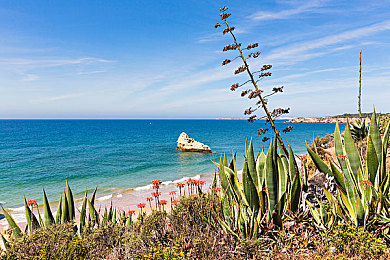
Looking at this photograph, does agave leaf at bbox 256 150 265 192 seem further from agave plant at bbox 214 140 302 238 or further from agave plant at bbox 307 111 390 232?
agave plant at bbox 307 111 390 232

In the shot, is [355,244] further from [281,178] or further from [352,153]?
[352,153]

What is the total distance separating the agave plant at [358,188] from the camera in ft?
9.23

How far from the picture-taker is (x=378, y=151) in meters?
3.16

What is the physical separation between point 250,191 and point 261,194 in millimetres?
162

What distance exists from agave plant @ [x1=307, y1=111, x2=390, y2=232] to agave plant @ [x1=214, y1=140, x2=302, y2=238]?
340mm

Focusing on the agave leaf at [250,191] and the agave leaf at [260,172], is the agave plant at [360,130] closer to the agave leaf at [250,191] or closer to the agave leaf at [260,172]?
the agave leaf at [260,172]

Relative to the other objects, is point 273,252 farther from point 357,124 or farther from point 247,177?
point 357,124

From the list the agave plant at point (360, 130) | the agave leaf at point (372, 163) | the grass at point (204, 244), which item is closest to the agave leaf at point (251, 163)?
the grass at point (204, 244)

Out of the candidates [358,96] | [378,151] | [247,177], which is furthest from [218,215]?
[358,96]

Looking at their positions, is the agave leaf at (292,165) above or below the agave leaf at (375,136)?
below

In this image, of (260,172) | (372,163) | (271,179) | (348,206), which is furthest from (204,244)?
(372,163)

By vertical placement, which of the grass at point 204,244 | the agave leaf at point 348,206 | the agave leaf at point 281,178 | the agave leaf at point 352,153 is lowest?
the grass at point 204,244

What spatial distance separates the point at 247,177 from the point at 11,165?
26693 millimetres

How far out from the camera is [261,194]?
2.95 metres
